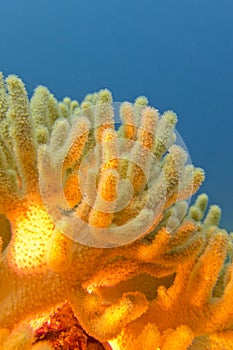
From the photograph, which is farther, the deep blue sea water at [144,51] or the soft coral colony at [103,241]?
the deep blue sea water at [144,51]

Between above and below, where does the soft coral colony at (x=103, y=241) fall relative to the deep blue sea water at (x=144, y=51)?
below

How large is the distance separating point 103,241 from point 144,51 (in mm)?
57532

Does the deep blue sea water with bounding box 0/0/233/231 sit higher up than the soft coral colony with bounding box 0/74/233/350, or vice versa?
the deep blue sea water with bounding box 0/0/233/231

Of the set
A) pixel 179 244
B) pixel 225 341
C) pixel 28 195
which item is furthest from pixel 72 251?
pixel 225 341

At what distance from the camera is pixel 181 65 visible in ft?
186

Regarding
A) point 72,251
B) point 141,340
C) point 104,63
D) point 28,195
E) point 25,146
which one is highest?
point 104,63

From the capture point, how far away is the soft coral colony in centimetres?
123

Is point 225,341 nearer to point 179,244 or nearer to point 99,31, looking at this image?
point 179,244

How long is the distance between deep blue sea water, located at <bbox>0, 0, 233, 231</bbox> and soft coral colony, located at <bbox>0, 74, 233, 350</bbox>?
51.0 meters

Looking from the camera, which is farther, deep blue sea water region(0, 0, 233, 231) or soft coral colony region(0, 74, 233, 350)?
deep blue sea water region(0, 0, 233, 231)

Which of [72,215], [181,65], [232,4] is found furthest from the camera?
[181,65]

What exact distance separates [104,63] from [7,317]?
59.4 meters

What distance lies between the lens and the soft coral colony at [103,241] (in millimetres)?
1228

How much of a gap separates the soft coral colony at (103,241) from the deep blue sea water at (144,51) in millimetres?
51028
